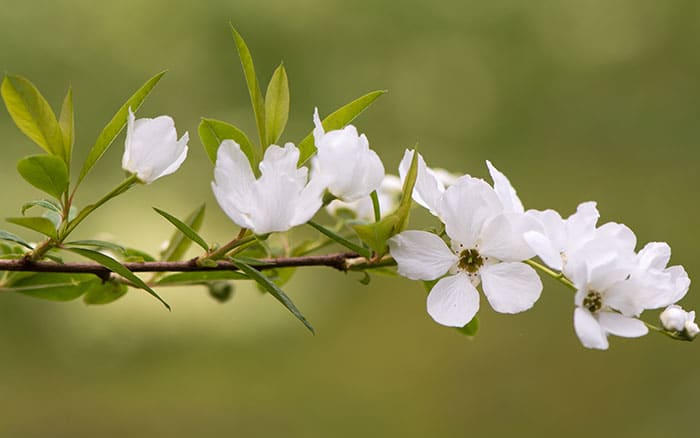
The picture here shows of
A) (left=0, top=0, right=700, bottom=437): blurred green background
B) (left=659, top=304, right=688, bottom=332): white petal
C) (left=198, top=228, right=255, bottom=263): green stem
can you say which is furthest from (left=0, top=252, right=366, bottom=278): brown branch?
(left=0, top=0, right=700, bottom=437): blurred green background

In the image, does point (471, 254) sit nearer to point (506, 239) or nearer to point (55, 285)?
point (506, 239)

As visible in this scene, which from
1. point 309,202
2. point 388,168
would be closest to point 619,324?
point 309,202

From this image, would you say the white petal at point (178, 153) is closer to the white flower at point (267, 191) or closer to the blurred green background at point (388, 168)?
the white flower at point (267, 191)

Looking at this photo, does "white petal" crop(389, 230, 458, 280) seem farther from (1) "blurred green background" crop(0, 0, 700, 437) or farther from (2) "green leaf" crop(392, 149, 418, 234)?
(1) "blurred green background" crop(0, 0, 700, 437)

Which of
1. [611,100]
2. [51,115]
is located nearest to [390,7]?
[611,100]

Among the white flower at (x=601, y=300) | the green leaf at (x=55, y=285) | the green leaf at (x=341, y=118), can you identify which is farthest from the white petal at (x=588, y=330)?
the green leaf at (x=55, y=285)

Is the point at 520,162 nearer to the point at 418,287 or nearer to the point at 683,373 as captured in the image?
the point at 418,287
